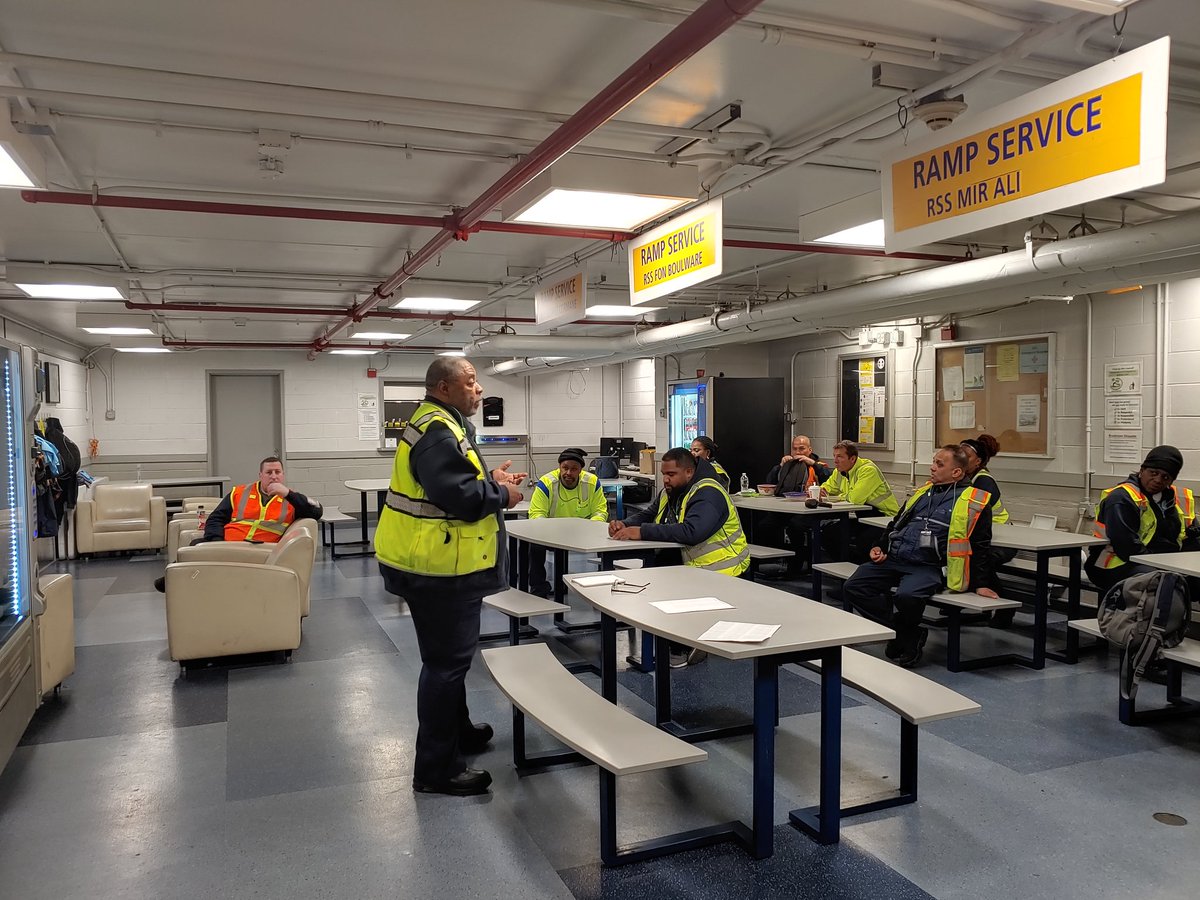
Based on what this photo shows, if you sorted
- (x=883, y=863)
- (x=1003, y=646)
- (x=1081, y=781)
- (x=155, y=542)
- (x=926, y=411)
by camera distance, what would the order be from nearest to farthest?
(x=883, y=863)
(x=1081, y=781)
(x=1003, y=646)
(x=926, y=411)
(x=155, y=542)

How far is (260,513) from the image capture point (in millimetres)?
6113

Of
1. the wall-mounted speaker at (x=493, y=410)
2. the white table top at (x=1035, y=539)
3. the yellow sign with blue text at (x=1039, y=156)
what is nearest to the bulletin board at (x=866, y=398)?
the white table top at (x=1035, y=539)

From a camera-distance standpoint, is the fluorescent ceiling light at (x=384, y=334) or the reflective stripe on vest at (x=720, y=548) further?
the fluorescent ceiling light at (x=384, y=334)

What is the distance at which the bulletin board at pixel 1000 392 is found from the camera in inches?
263

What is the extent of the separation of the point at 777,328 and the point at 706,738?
14.6ft

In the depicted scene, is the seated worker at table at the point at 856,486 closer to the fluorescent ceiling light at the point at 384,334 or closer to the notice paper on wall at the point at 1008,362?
the notice paper on wall at the point at 1008,362

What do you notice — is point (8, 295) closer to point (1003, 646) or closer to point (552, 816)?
point (552, 816)

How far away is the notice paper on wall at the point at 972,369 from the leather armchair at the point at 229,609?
5863mm

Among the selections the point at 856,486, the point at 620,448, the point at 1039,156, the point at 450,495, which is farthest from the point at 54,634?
the point at 620,448

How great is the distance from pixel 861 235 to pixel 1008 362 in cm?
328

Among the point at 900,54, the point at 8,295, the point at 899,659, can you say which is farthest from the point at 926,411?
the point at 8,295

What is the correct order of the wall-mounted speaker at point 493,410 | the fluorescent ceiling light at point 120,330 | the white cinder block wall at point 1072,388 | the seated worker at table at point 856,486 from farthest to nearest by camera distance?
the wall-mounted speaker at point 493,410
the fluorescent ceiling light at point 120,330
the seated worker at table at point 856,486
the white cinder block wall at point 1072,388

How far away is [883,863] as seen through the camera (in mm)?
2744

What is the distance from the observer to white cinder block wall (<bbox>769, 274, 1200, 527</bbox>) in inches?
223
